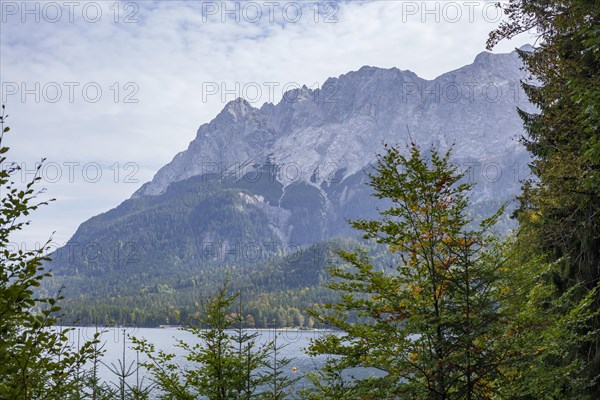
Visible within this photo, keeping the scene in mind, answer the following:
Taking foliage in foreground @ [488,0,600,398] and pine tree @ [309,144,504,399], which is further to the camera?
foliage in foreground @ [488,0,600,398]

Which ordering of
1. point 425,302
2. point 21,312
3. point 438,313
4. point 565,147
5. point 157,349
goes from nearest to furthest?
point 21,312
point 438,313
point 425,302
point 565,147
point 157,349

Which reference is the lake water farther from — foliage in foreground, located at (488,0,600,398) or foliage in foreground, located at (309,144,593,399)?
foliage in foreground, located at (488,0,600,398)

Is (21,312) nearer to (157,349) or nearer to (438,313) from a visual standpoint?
(438,313)

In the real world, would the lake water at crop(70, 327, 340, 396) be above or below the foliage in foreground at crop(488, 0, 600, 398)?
below

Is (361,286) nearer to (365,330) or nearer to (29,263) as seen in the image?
(365,330)

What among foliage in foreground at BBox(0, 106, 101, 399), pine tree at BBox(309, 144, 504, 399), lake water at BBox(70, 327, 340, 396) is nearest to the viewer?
foliage in foreground at BBox(0, 106, 101, 399)

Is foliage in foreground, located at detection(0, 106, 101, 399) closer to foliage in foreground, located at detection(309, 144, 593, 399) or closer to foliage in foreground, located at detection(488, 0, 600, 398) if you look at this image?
foliage in foreground, located at detection(309, 144, 593, 399)

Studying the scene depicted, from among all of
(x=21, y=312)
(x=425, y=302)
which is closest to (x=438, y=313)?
(x=425, y=302)

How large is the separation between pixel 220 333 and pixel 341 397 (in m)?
6.96

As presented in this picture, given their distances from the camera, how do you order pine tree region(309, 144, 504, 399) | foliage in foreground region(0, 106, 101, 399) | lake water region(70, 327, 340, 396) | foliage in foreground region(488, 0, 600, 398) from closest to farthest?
foliage in foreground region(0, 106, 101, 399) → pine tree region(309, 144, 504, 399) → foliage in foreground region(488, 0, 600, 398) → lake water region(70, 327, 340, 396)

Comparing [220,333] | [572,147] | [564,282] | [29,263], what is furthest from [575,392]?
[29,263]

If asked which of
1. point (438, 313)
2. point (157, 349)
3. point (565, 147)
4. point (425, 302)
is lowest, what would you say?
point (438, 313)

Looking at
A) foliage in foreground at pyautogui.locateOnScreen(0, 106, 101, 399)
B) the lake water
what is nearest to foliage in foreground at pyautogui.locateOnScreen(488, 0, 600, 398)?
the lake water

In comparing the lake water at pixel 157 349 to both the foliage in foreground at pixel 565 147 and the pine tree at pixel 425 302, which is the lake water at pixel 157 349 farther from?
the foliage in foreground at pixel 565 147
